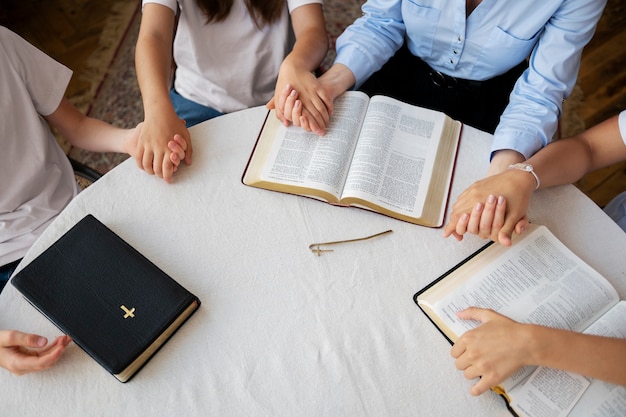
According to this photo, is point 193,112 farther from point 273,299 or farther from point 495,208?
point 495,208

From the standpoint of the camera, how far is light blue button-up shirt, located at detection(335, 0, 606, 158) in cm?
88

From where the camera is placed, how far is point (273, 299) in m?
0.73

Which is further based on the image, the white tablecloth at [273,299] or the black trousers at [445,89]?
the black trousers at [445,89]

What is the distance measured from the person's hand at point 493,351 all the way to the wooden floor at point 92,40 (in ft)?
4.23

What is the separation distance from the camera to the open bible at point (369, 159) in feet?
2.58

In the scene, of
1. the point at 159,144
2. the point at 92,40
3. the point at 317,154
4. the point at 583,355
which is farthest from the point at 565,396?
the point at 92,40

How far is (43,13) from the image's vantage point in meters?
1.92

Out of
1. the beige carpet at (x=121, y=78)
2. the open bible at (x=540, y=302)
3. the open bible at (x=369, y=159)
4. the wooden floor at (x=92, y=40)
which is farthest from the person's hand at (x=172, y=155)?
the wooden floor at (x=92, y=40)

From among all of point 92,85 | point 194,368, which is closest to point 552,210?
point 194,368

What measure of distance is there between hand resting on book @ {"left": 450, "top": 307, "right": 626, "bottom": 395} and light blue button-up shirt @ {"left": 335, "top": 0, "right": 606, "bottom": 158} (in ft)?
1.08

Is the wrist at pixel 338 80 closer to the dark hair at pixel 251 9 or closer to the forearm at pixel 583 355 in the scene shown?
the dark hair at pixel 251 9

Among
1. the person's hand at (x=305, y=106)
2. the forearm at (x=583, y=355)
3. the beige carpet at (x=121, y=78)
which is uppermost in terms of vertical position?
the person's hand at (x=305, y=106)

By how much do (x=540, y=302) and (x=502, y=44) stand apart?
53 cm

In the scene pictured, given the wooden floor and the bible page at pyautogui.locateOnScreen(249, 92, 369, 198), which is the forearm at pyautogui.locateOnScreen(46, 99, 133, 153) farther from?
the wooden floor
